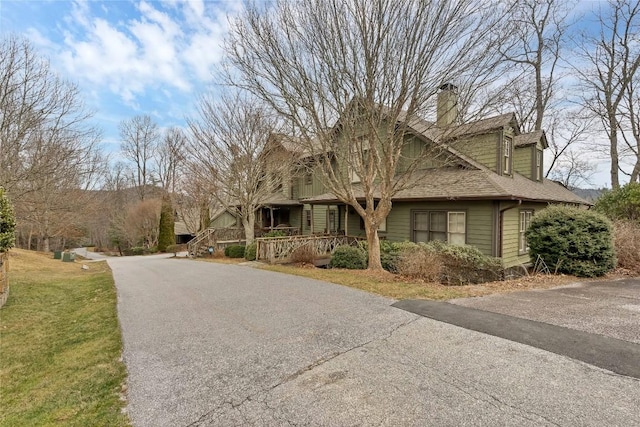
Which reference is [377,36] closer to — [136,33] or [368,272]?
[368,272]

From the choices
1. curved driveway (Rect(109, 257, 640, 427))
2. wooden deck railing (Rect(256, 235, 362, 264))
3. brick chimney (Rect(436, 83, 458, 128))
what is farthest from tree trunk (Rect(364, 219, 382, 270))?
curved driveway (Rect(109, 257, 640, 427))

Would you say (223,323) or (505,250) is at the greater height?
(505,250)

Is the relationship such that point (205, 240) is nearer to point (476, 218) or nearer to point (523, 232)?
point (476, 218)

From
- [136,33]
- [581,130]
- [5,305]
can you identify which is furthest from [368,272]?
[581,130]

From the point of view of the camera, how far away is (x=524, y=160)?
14961 mm

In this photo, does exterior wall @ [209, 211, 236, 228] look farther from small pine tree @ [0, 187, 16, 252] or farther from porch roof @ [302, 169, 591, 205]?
small pine tree @ [0, 187, 16, 252]

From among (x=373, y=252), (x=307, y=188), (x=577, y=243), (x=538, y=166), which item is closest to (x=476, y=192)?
(x=577, y=243)

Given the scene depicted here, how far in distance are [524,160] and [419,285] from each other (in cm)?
1095

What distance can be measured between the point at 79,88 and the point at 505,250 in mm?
17914

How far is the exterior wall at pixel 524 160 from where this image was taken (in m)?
14.7

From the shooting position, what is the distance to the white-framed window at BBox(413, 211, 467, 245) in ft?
39.6

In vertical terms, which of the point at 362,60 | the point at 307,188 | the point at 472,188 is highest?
the point at 362,60

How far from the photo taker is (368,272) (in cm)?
1014

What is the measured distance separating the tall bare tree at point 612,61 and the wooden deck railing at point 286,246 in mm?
19864
